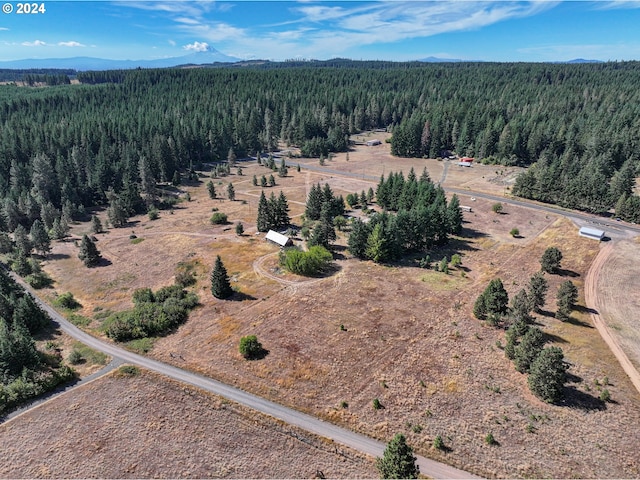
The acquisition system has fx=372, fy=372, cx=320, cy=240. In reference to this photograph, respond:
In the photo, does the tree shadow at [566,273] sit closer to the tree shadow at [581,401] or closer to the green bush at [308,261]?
the tree shadow at [581,401]

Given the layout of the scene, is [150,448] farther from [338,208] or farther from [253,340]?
[338,208]

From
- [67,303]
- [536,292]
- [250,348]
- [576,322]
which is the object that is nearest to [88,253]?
[67,303]

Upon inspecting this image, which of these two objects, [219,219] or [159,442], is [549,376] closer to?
[159,442]

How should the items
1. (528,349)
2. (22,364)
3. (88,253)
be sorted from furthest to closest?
(88,253)
(22,364)
(528,349)

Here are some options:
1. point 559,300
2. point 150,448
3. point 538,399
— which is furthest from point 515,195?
point 150,448

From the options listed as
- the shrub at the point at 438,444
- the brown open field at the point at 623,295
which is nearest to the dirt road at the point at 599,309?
the brown open field at the point at 623,295

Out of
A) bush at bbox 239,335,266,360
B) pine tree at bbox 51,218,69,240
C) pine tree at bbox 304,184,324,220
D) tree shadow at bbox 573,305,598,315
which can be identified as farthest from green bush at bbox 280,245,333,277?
pine tree at bbox 51,218,69,240
